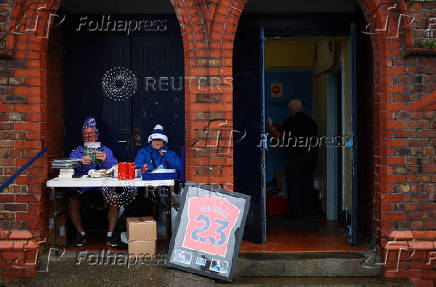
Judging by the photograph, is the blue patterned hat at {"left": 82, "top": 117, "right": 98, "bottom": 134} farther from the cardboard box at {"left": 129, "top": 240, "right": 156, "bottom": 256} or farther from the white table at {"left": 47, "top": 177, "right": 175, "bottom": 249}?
the cardboard box at {"left": 129, "top": 240, "right": 156, "bottom": 256}

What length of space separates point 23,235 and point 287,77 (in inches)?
225

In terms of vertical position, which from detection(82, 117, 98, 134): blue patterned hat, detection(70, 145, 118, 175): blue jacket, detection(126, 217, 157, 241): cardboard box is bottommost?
detection(126, 217, 157, 241): cardboard box

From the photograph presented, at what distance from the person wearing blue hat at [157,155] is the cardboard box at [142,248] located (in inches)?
45.1

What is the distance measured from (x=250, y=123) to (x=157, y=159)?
1.25m

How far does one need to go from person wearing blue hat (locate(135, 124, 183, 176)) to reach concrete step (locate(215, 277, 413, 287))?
172 centimetres

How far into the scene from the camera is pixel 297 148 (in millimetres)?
8570

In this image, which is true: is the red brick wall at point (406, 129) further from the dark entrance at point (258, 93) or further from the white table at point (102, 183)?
the white table at point (102, 183)

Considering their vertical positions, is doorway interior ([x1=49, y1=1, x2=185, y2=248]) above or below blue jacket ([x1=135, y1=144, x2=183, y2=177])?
above

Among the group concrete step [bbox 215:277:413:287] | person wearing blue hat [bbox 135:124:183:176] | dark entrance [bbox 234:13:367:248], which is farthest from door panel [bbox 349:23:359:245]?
person wearing blue hat [bbox 135:124:183:176]

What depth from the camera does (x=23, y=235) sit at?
5.97 meters

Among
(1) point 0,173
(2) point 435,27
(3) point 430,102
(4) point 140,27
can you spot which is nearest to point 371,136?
(3) point 430,102

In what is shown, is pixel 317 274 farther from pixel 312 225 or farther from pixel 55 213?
pixel 55 213

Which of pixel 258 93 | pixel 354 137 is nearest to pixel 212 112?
pixel 258 93

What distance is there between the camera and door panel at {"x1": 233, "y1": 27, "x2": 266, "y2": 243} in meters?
6.82
